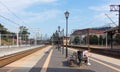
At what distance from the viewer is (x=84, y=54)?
28.8 meters

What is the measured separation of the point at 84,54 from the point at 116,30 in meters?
41.1

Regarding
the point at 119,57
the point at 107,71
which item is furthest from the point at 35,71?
the point at 119,57

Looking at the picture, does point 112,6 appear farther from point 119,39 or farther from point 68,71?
point 68,71

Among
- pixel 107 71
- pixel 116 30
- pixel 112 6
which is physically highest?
pixel 112 6

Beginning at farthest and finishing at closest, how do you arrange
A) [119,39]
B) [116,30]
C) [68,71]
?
1. [119,39]
2. [116,30]
3. [68,71]

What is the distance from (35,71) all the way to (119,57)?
2223 cm

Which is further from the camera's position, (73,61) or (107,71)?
(73,61)

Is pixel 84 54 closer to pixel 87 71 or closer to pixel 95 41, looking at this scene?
pixel 87 71

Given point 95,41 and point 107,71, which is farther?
point 95,41

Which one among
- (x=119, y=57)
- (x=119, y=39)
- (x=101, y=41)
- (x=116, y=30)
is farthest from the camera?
(x=101, y=41)

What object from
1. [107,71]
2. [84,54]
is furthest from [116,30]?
[107,71]

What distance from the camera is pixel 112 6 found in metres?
85.2

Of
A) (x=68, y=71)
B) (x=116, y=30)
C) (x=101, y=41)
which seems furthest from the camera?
(x=101, y=41)

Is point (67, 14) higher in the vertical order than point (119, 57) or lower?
higher
